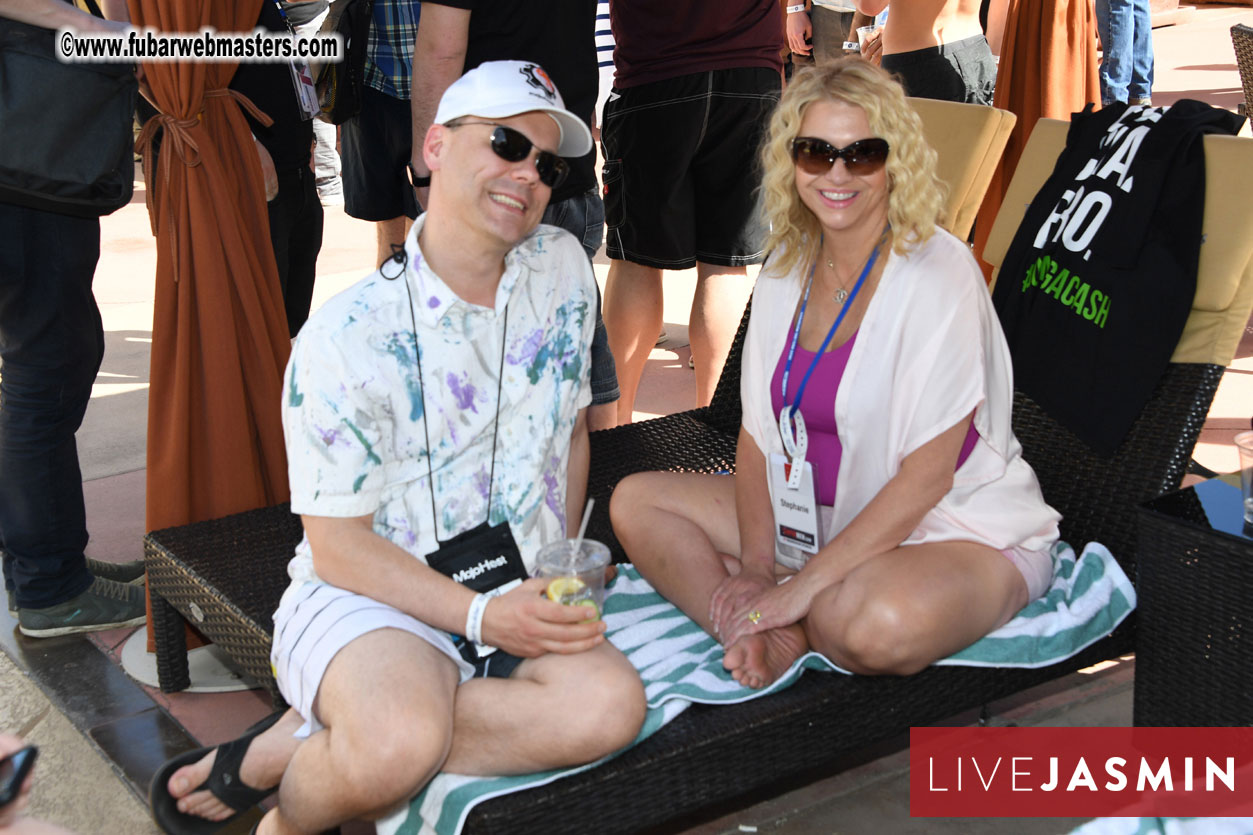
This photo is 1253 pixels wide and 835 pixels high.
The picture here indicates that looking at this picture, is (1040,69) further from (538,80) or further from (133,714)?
(133,714)

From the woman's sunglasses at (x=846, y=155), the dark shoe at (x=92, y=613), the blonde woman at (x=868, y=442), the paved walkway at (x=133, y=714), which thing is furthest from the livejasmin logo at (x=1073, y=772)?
the dark shoe at (x=92, y=613)

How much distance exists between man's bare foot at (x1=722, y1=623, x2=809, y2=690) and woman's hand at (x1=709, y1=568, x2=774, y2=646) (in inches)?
3.5

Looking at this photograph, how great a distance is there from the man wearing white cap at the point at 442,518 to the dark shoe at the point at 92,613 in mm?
1165

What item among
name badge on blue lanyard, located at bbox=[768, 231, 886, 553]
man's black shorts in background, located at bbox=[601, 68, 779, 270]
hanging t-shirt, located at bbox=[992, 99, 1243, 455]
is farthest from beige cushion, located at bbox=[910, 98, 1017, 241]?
name badge on blue lanyard, located at bbox=[768, 231, 886, 553]

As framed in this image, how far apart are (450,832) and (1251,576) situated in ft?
5.05

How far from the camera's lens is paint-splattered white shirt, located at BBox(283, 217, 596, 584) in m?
2.25

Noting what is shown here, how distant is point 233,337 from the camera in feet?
11.0

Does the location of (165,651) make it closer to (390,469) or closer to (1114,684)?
(390,469)

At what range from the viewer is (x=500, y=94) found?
2312 millimetres

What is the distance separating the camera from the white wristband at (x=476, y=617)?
7.32 feet

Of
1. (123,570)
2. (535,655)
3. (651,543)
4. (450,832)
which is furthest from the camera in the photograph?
(123,570)

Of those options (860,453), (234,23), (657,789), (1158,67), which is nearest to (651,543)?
(860,453)

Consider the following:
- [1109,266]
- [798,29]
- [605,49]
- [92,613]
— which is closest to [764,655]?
Result: [1109,266]

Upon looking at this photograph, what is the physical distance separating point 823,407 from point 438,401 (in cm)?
84
